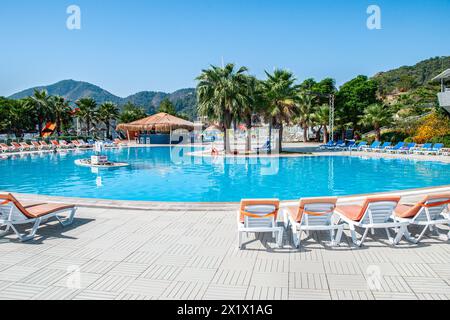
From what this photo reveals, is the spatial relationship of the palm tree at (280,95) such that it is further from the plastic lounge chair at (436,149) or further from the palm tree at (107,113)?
the palm tree at (107,113)

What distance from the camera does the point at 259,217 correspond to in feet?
16.4

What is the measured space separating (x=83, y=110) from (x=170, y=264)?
4542cm

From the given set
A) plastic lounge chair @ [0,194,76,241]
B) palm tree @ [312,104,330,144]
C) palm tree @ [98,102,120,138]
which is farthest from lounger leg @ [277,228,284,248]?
palm tree @ [98,102,120,138]

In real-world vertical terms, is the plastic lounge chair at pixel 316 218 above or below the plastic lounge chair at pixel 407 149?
below

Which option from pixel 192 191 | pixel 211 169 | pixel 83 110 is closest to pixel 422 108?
pixel 211 169

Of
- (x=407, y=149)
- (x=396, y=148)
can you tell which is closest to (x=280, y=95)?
(x=396, y=148)

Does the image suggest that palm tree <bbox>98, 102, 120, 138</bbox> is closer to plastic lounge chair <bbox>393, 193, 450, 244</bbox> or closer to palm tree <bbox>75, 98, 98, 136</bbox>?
palm tree <bbox>75, 98, 98, 136</bbox>

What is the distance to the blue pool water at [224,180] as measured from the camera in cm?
1150

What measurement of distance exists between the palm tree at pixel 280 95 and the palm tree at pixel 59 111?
30.4 m

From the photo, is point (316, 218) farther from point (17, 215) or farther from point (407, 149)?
point (407, 149)

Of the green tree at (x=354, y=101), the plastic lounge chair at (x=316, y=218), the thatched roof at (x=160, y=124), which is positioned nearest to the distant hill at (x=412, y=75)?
the green tree at (x=354, y=101)

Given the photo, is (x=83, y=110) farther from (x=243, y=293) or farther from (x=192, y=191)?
(x=243, y=293)

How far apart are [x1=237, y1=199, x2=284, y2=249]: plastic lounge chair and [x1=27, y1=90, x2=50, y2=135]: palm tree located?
4333cm

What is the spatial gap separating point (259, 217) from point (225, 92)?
20.2 meters
